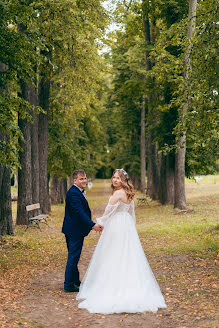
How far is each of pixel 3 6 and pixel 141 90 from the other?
43.5 ft

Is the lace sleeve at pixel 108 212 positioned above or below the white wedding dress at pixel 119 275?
above

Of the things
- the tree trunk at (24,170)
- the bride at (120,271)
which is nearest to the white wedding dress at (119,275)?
the bride at (120,271)

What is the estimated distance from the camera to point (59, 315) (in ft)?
21.3

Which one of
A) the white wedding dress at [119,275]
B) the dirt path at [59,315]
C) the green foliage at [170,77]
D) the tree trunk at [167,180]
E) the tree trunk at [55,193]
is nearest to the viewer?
the dirt path at [59,315]

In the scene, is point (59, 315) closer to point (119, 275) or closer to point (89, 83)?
point (119, 275)

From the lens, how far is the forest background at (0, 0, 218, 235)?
896cm

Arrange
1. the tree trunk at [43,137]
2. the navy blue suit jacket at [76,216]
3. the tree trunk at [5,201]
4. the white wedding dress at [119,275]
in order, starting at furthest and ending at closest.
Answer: the tree trunk at [43,137] < the tree trunk at [5,201] < the navy blue suit jacket at [76,216] < the white wedding dress at [119,275]

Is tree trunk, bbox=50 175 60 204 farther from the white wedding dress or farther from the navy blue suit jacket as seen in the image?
the white wedding dress

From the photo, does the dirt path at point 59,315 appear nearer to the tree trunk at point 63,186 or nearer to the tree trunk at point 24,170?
the tree trunk at point 24,170

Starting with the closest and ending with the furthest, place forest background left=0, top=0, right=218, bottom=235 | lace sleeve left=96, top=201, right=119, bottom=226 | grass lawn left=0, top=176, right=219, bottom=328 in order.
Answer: grass lawn left=0, top=176, right=219, bottom=328 → lace sleeve left=96, top=201, right=119, bottom=226 → forest background left=0, top=0, right=218, bottom=235

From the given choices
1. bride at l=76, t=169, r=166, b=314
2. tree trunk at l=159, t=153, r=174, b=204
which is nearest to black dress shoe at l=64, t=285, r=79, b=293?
bride at l=76, t=169, r=166, b=314

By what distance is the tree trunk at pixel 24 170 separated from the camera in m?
16.5

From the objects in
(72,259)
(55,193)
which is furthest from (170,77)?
(55,193)

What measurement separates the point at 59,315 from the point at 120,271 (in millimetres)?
1195
